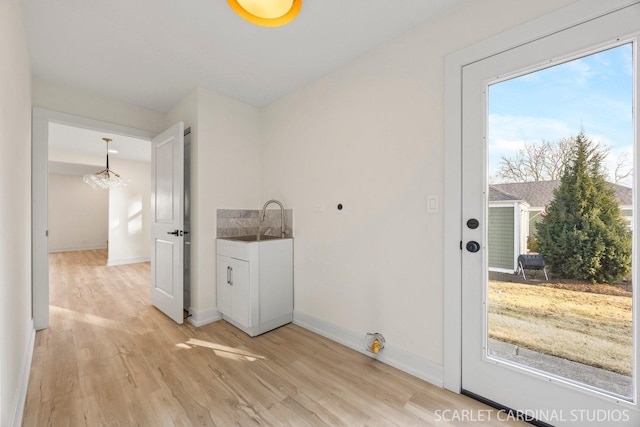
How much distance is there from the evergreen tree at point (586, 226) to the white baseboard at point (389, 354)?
3.05 feet

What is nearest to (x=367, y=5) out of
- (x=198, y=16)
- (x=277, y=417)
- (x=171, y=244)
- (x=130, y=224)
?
(x=198, y=16)

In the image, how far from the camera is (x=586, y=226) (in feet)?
4.05

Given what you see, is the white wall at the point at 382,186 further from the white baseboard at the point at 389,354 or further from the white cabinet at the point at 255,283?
the white cabinet at the point at 255,283

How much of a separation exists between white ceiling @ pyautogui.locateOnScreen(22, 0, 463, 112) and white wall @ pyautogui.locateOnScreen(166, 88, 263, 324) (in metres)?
0.23

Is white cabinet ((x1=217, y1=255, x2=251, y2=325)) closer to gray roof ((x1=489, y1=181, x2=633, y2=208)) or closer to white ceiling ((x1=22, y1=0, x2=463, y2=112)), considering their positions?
white ceiling ((x1=22, y1=0, x2=463, y2=112))

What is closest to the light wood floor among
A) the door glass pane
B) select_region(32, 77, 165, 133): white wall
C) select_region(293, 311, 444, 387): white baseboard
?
select_region(293, 311, 444, 387): white baseboard

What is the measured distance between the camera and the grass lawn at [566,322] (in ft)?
3.84

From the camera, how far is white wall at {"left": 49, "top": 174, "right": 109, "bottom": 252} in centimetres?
752

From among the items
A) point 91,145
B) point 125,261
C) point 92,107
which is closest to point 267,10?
point 92,107

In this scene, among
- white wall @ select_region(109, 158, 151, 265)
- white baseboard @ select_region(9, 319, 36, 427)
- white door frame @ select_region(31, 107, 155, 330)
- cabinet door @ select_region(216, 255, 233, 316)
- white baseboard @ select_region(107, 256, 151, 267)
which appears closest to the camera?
white baseboard @ select_region(9, 319, 36, 427)

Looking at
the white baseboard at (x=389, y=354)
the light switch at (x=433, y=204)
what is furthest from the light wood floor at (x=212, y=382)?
the light switch at (x=433, y=204)

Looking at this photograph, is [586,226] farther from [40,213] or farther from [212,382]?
[40,213]

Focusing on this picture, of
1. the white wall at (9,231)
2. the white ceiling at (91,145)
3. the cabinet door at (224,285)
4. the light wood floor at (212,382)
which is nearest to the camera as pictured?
the white wall at (9,231)

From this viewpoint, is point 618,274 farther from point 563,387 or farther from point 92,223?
point 92,223
